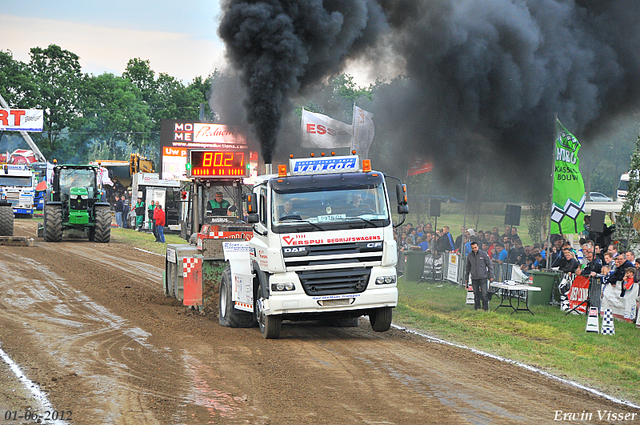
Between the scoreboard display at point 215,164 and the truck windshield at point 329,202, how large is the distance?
11.5 feet

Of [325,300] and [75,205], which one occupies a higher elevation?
[75,205]

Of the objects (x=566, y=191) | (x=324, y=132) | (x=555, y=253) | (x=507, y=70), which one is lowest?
(x=555, y=253)

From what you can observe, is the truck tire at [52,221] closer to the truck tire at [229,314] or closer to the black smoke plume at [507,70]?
the black smoke plume at [507,70]

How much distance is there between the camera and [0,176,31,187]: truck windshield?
38.6 meters

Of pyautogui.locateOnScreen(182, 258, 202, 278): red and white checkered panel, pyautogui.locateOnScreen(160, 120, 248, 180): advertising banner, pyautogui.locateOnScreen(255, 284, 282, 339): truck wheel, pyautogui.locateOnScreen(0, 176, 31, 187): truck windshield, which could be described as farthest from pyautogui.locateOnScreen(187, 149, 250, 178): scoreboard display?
pyautogui.locateOnScreen(0, 176, 31, 187): truck windshield

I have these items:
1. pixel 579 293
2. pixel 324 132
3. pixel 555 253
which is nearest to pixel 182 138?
pixel 324 132

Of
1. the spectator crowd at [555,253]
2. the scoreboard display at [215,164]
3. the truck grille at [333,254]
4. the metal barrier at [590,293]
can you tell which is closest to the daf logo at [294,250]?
the truck grille at [333,254]

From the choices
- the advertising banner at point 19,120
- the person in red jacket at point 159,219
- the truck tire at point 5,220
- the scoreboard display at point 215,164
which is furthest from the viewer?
the advertising banner at point 19,120

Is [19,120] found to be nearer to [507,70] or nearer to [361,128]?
[361,128]

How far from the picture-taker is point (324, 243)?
9.98 m

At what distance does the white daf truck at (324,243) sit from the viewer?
9984mm

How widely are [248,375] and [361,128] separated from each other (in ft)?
54.1

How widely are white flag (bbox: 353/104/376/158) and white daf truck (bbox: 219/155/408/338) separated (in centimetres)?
1298

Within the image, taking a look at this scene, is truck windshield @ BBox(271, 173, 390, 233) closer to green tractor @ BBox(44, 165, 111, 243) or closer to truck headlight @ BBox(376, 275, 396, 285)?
truck headlight @ BBox(376, 275, 396, 285)
